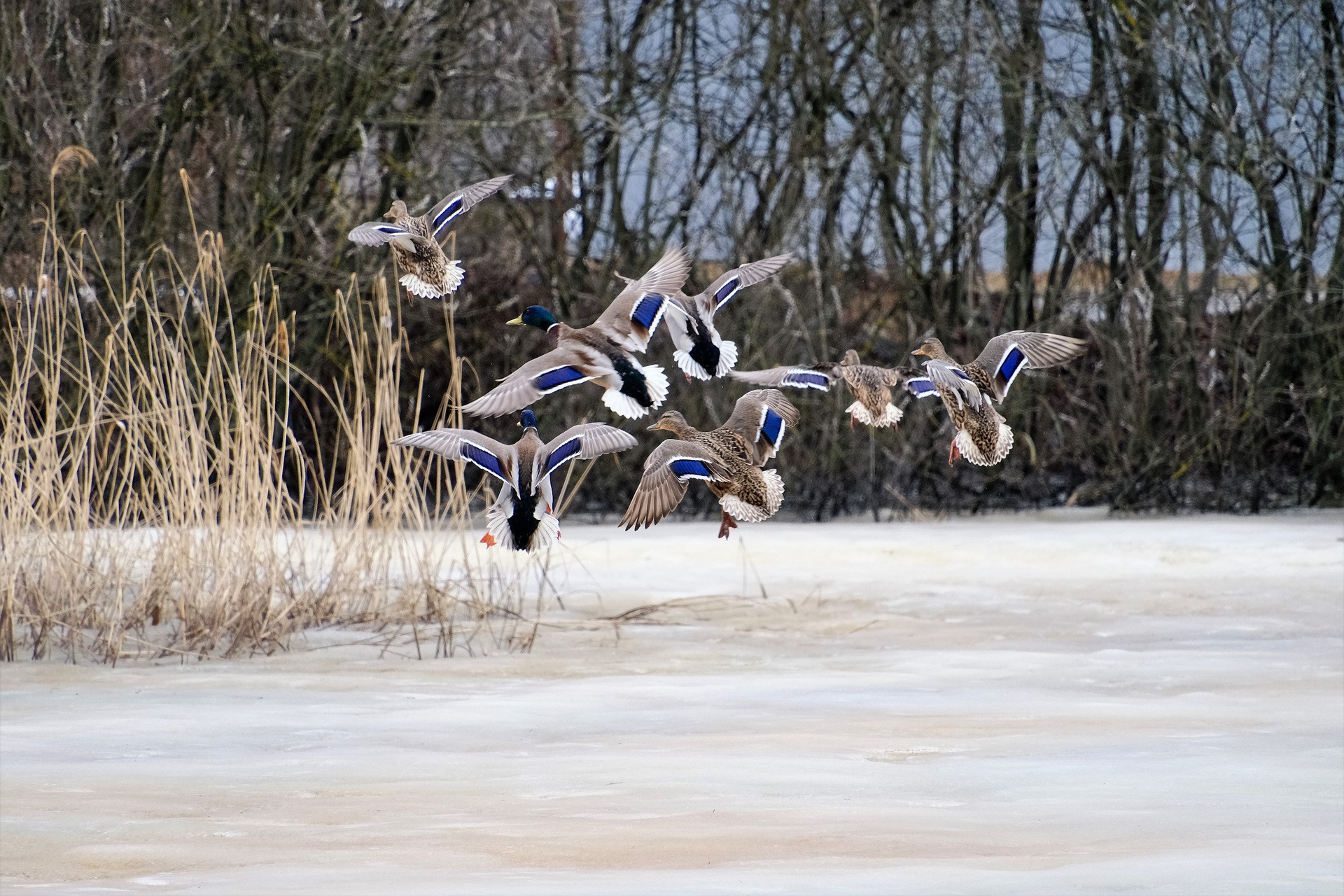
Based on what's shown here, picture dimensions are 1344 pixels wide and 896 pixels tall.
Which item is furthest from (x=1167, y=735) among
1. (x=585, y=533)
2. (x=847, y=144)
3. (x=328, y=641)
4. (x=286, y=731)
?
(x=847, y=144)

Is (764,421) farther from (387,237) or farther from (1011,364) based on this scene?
(387,237)

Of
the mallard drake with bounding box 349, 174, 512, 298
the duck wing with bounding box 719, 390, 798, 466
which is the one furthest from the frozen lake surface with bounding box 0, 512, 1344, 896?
the mallard drake with bounding box 349, 174, 512, 298

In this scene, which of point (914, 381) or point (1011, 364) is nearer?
point (914, 381)

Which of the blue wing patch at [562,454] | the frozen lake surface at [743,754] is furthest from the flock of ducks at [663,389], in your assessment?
the frozen lake surface at [743,754]

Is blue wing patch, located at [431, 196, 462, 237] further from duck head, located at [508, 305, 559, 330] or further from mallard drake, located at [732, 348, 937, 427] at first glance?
mallard drake, located at [732, 348, 937, 427]

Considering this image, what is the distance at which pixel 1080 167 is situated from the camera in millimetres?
11680

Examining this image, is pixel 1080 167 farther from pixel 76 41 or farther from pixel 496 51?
pixel 76 41

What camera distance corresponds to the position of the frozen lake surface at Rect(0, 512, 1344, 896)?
11.4 ft

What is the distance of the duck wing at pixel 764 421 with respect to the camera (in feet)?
5.27

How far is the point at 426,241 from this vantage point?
1.63 m

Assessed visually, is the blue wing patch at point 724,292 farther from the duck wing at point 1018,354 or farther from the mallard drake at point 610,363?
the duck wing at point 1018,354

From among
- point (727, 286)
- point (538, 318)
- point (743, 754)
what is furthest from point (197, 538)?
point (727, 286)

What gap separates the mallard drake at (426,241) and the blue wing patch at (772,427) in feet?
1.00

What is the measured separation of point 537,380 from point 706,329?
0.62 ft
